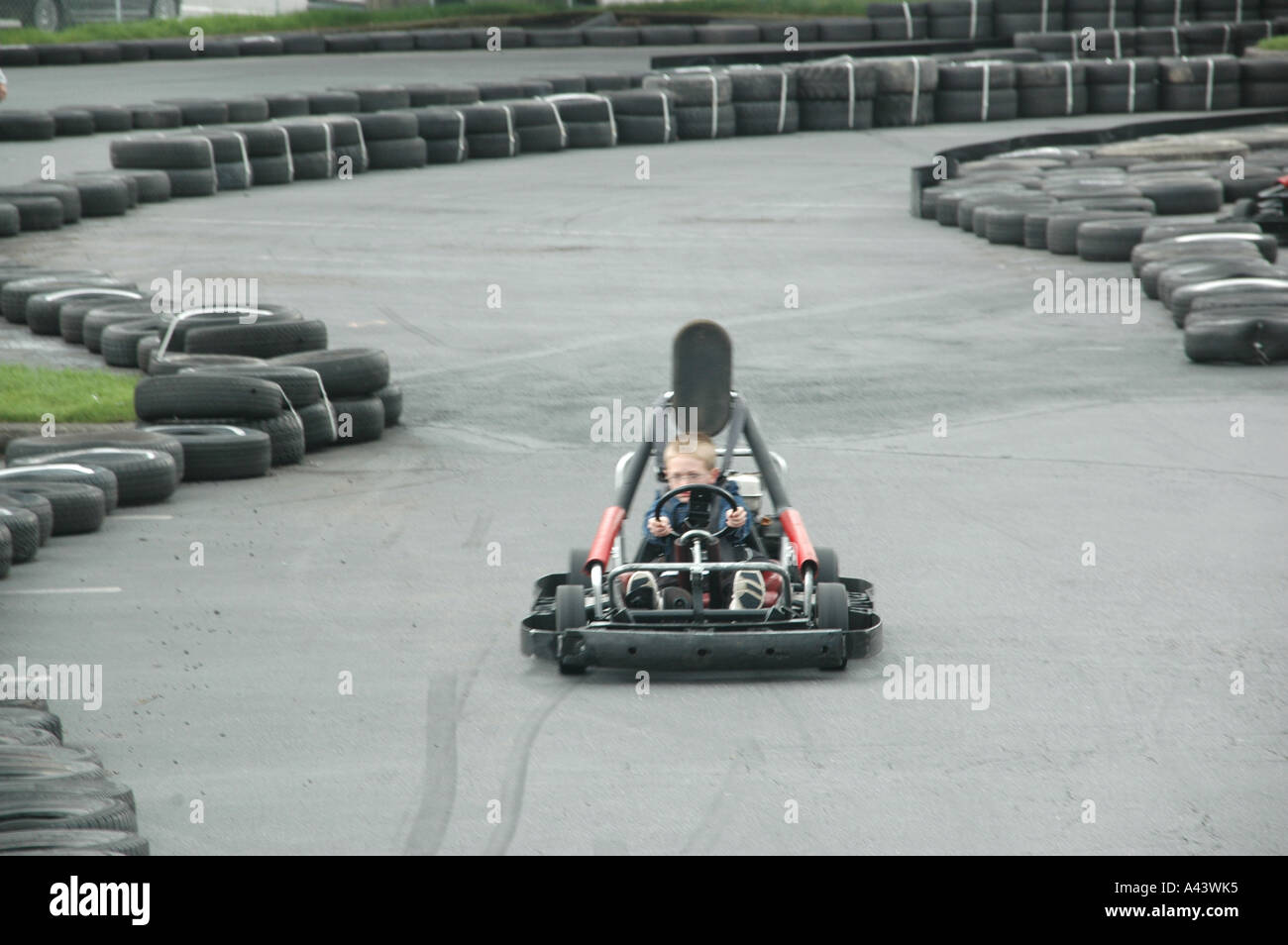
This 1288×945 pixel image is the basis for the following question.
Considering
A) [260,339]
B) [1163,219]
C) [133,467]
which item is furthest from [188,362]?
[1163,219]

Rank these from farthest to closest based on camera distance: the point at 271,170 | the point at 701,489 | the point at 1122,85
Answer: the point at 1122,85
the point at 271,170
the point at 701,489

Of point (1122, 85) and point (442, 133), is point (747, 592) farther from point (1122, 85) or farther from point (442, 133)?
point (1122, 85)

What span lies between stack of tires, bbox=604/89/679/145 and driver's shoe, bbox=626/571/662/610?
20.1 meters

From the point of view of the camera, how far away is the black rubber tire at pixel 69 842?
4535mm

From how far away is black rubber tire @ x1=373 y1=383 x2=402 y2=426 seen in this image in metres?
11.4

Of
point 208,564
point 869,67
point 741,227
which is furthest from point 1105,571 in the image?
point 869,67

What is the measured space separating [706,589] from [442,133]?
717 inches

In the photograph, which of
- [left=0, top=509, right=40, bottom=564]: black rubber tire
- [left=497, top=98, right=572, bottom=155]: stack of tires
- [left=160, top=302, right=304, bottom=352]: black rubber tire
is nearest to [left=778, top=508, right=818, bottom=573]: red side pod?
[left=0, top=509, right=40, bottom=564]: black rubber tire

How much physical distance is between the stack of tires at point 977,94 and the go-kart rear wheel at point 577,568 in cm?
2261

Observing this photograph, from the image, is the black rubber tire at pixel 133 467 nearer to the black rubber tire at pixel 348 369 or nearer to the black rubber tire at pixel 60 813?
the black rubber tire at pixel 348 369

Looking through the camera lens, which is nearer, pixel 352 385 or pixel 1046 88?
pixel 352 385

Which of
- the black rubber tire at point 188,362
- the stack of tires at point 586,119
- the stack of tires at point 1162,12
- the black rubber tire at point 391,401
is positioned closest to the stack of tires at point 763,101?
the stack of tires at point 586,119

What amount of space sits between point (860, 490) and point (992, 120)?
20221mm

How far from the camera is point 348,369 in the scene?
1105 cm
